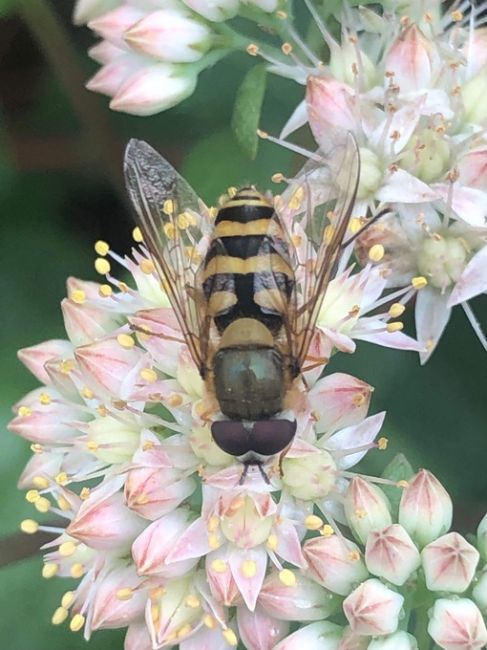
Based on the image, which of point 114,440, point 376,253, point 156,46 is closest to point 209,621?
point 114,440

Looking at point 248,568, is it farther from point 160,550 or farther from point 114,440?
point 114,440

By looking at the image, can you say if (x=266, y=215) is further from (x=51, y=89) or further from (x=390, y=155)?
(x=51, y=89)

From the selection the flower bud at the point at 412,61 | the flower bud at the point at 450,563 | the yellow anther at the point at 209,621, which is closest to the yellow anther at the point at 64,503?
the yellow anther at the point at 209,621

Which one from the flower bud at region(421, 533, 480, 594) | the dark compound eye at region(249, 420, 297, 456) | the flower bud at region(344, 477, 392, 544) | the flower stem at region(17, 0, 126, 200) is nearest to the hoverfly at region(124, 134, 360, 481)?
the dark compound eye at region(249, 420, 297, 456)

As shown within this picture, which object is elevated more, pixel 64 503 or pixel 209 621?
pixel 64 503

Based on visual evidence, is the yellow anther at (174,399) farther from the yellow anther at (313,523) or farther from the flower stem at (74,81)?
the flower stem at (74,81)

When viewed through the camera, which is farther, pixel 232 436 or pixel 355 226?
pixel 355 226

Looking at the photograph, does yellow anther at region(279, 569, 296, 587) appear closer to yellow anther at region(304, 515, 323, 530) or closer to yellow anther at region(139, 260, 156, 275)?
yellow anther at region(304, 515, 323, 530)
